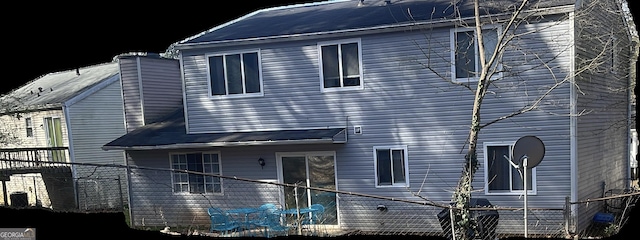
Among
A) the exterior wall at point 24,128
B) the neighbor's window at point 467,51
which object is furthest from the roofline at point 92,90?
the neighbor's window at point 467,51

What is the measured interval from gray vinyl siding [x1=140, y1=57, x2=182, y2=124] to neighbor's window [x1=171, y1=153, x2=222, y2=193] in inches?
92.6

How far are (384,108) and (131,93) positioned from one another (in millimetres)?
8039

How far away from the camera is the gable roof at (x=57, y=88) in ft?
58.2

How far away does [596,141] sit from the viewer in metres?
10.8

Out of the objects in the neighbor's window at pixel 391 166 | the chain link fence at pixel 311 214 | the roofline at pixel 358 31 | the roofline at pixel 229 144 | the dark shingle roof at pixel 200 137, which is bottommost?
the chain link fence at pixel 311 214

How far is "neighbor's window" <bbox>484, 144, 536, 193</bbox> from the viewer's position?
9.61m

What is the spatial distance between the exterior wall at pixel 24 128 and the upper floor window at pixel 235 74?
923cm

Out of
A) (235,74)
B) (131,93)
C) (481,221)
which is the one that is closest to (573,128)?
(481,221)

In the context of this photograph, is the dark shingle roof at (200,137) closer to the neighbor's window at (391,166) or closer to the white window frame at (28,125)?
the neighbor's window at (391,166)

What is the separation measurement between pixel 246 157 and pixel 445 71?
560 cm

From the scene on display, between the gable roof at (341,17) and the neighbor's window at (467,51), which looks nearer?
the neighbor's window at (467,51)

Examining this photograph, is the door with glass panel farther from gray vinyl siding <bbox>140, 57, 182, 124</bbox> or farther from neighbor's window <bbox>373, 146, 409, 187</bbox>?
gray vinyl siding <bbox>140, 57, 182, 124</bbox>

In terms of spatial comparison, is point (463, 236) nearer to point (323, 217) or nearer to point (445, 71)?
point (445, 71)

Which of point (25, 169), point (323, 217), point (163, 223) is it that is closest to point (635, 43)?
point (323, 217)
